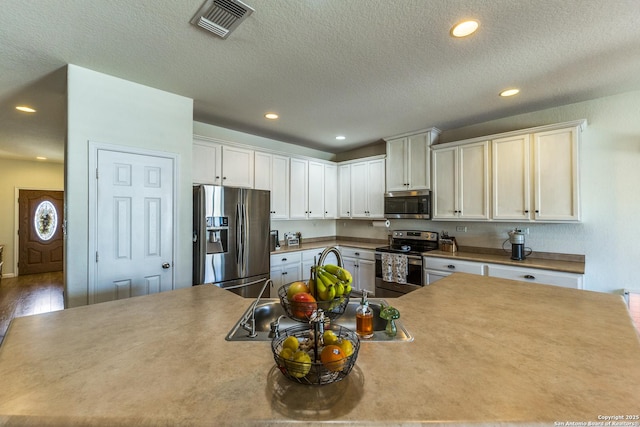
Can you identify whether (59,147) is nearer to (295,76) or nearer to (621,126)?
(295,76)

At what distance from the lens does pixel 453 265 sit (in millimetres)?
3268

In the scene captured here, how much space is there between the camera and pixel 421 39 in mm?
1874

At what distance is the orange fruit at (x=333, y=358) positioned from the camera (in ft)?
2.54

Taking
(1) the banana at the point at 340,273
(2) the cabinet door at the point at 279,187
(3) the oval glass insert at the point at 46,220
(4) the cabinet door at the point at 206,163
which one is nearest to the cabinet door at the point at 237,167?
(4) the cabinet door at the point at 206,163

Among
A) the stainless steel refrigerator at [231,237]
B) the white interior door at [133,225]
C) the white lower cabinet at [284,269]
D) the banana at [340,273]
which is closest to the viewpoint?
the banana at [340,273]

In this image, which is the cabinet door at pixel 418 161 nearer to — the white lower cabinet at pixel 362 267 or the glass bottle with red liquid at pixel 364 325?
the white lower cabinet at pixel 362 267

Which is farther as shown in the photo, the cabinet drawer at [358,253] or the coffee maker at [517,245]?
the cabinet drawer at [358,253]

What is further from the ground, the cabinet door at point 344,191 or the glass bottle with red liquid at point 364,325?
the cabinet door at point 344,191

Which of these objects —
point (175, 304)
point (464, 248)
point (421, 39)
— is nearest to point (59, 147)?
point (175, 304)

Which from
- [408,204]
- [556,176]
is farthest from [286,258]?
[556,176]

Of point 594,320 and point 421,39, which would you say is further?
point 421,39

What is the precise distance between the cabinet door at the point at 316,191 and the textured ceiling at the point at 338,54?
1.44m

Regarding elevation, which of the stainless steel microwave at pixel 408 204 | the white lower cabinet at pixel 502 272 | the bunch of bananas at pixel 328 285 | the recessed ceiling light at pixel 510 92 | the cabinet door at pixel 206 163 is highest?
the recessed ceiling light at pixel 510 92

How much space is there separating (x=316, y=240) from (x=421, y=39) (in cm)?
367
